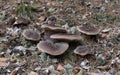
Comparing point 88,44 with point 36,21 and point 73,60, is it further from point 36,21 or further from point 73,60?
point 36,21

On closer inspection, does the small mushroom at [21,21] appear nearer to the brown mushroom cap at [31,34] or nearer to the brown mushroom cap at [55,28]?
the brown mushroom cap at [31,34]

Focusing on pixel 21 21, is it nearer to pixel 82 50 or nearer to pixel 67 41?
pixel 67 41

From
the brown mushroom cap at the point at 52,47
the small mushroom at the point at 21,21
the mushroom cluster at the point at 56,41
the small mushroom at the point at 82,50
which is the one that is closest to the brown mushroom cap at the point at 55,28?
the mushroom cluster at the point at 56,41

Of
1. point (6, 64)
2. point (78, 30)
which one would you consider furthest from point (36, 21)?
point (6, 64)

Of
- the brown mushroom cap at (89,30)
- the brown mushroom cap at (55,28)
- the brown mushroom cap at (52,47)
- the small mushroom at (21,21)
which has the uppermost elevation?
the brown mushroom cap at (55,28)

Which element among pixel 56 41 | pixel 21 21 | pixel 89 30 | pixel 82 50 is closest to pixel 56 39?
pixel 56 41

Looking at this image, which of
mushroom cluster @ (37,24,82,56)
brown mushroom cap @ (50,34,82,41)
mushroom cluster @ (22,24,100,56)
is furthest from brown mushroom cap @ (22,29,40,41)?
brown mushroom cap @ (50,34,82,41)
